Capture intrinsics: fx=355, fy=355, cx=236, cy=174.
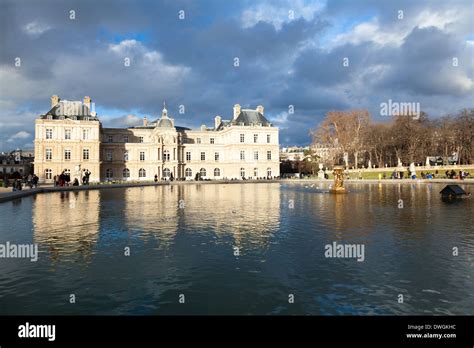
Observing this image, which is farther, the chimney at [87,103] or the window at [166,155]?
the window at [166,155]

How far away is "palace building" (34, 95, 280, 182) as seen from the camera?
2547 inches

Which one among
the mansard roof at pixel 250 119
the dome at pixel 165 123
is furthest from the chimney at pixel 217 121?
the dome at pixel 165 123

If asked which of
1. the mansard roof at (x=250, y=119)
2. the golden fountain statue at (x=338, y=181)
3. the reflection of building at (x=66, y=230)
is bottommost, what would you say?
the reflection of building at (x=66, y=230)

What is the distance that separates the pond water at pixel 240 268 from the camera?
19.3 feet

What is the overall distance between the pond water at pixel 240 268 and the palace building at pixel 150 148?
55952 millimetres

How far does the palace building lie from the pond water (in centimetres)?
5595

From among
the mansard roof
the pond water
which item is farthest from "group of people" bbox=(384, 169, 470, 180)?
the pond water

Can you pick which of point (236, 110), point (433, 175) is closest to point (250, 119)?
point (236, 110)

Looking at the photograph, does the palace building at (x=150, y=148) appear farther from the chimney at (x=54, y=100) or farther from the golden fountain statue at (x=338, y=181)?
the golden fountain statue at (x=338, y=181)

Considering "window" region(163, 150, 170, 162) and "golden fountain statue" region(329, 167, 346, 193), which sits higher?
"window" region(163, 150, 170, 162)

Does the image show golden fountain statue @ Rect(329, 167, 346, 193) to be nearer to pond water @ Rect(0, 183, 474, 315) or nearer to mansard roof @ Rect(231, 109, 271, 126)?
pond water @ Rect(0, 183, 474, 315)

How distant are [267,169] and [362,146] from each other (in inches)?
840

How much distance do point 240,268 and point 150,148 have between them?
67.9 metres
